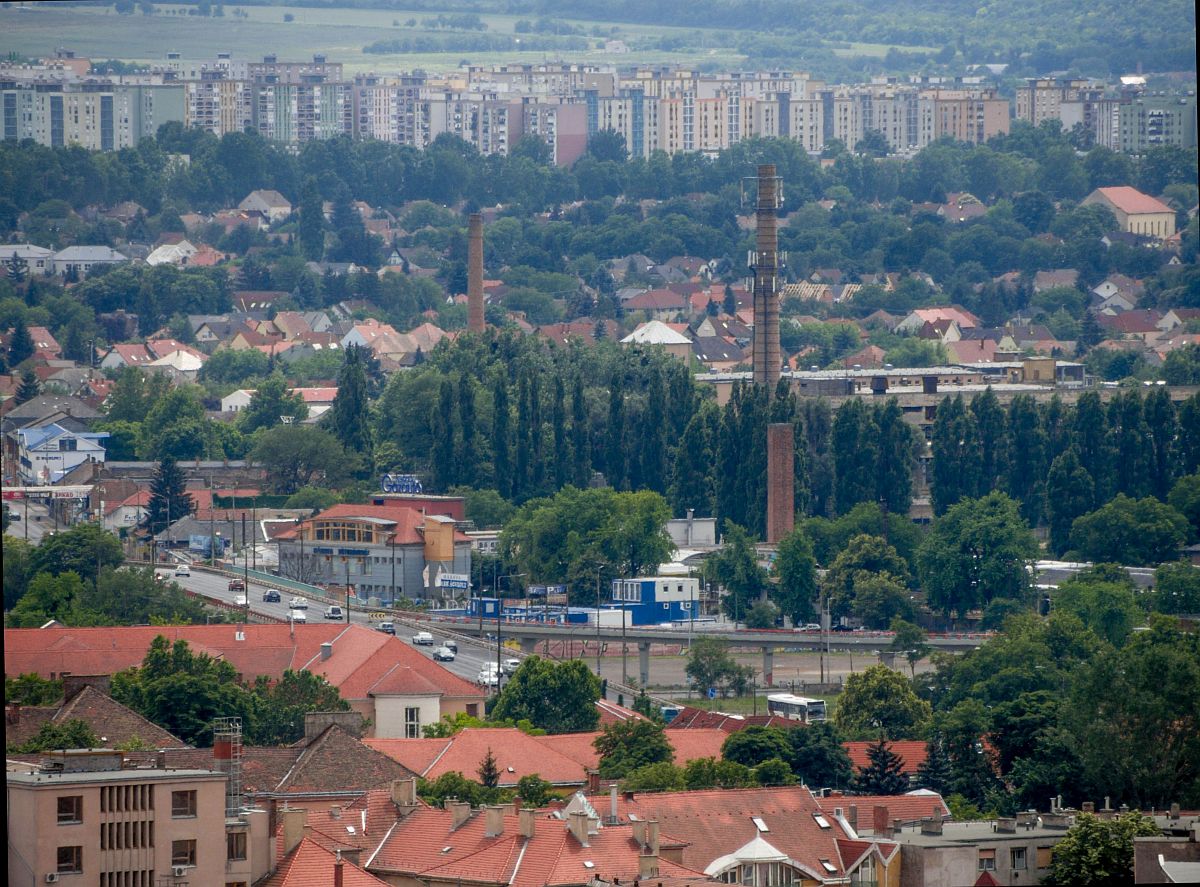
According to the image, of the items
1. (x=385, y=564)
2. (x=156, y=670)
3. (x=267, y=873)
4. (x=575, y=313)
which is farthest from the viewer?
(x=575, y=313)

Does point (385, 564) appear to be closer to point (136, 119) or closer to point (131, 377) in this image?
point (131, 377)

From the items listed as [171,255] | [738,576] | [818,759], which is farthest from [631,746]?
[171,255]

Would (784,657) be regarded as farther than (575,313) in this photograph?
No

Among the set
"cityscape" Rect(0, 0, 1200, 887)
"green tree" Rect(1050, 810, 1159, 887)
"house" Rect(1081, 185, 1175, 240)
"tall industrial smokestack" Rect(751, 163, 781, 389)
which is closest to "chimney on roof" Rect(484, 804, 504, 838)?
"cityscape" Rect(0, 0, 1200, 887)

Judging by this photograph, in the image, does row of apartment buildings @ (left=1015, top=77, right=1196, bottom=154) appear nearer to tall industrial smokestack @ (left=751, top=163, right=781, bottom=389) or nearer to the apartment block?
tall industrial smokestack @ (left=751, top=163, right=781, bottom=389)

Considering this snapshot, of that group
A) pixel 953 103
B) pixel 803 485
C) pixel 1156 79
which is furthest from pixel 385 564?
pixel 953 103

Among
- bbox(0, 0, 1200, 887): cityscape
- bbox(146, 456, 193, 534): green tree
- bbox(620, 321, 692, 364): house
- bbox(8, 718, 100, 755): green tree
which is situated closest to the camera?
bbox(0, 0, 1200, 887): cityscape
